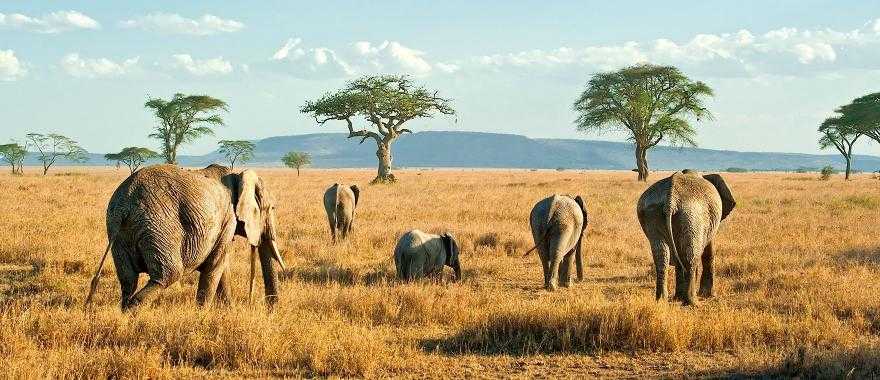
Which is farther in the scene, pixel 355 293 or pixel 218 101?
pixel 218 101

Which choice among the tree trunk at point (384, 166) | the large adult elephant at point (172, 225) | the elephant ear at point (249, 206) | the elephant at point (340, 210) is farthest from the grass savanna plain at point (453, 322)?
the tree trunk at point (384, 166)

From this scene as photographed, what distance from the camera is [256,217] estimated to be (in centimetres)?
756

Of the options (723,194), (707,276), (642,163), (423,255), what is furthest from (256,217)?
(642,163)

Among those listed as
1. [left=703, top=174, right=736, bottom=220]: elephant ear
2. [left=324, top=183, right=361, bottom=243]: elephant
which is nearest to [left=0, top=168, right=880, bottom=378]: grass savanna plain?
[left=703, top=174, right=736, bottom=220]: elephant ear

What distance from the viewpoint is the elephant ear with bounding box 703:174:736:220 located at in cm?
950

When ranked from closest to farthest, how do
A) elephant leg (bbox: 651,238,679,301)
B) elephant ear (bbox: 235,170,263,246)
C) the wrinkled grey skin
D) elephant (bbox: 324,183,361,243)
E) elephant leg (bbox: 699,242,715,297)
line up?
elephant ear (bbox: 235,170,263,246), elephant leg (bbox: 651,238,679,301), elephant leg (bbox: 699,242,715,297), the wrinkled grey skin, elephant (bbox: 324,183,361,243)

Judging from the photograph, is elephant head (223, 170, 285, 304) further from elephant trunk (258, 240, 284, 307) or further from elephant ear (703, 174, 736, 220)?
elephant ear (703, 174, 736, 220)

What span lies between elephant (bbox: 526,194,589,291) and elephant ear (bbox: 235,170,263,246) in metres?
3.85

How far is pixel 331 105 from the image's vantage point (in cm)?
5047

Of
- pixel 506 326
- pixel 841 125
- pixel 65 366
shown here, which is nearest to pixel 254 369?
pixel 65 366

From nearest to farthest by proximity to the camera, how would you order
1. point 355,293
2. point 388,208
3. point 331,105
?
point 355,293, point 388,208, point 331,105

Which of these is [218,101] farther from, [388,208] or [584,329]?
[584,329]

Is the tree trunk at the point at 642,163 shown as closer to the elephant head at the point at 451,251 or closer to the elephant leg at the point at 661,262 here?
the elephant head at the point at 451,251

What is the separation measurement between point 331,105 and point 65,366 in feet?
151
